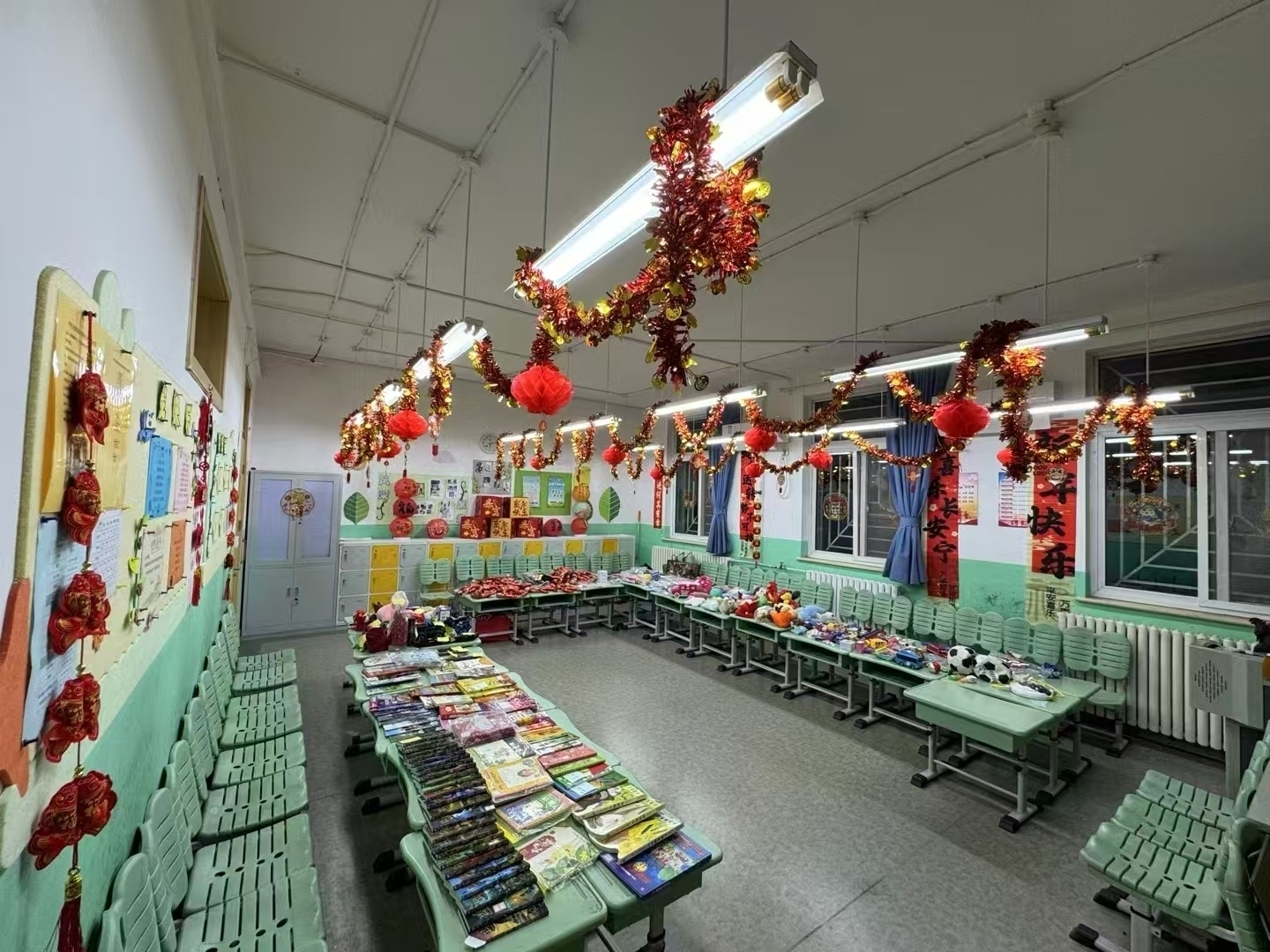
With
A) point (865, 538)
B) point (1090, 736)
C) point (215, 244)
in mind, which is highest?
point (215, 244)

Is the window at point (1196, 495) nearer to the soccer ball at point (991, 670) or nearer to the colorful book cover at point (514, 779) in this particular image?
the soccer ball at point (991, 670)

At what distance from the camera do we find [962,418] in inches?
135

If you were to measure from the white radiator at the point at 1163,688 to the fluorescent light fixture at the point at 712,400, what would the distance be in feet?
13.4

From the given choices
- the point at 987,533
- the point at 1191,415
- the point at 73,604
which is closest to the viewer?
the point at 73,604

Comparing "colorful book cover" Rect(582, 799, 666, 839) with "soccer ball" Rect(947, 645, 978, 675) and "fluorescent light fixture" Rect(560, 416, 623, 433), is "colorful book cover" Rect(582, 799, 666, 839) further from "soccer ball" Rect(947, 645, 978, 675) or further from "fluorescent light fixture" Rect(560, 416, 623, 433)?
"fluorescent light fixture" Rect(560, 416, 623, 433)

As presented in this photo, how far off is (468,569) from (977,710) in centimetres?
681

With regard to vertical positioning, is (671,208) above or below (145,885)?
above

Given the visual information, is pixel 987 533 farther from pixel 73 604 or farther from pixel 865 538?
pixel 73 604

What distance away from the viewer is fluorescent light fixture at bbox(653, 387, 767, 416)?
15.9 ft

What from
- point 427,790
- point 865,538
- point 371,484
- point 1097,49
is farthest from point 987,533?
point 371,484

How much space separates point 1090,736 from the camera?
4840 millimetres

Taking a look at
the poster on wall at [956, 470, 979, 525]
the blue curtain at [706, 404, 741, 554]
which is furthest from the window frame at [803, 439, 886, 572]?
the blue curtain at [706, 404, 741, 554]

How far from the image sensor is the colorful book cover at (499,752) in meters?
2.58

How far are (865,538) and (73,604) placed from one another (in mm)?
7945
